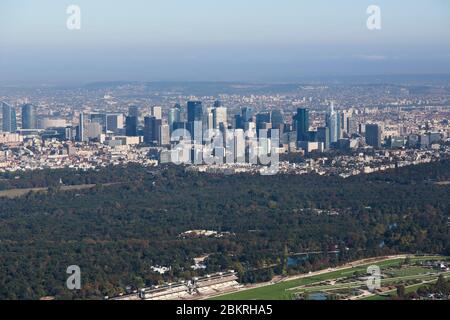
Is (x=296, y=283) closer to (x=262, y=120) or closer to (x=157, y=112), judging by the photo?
(x=262, y=120)

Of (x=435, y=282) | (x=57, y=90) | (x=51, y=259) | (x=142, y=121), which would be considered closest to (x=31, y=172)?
(x=142, y=121)

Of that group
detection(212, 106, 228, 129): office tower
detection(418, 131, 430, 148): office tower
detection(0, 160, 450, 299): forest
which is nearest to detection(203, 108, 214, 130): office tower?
detection(212, 106, 228, 129): office tower

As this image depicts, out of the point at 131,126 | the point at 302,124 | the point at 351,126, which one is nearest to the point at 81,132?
the point at 131,126

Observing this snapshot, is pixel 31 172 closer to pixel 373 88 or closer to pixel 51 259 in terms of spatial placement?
pixel 51 259

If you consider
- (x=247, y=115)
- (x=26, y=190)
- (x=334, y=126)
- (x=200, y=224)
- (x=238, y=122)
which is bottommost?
(x=26, y=190)

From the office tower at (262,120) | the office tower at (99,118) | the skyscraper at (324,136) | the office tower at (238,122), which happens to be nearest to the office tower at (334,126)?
the skyscraper at (324,136)

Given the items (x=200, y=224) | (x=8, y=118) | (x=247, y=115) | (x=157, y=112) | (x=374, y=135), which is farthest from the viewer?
(x=157, y=112)

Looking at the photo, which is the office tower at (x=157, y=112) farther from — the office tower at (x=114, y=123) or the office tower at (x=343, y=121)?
the office tower at (x=343, y=121)
